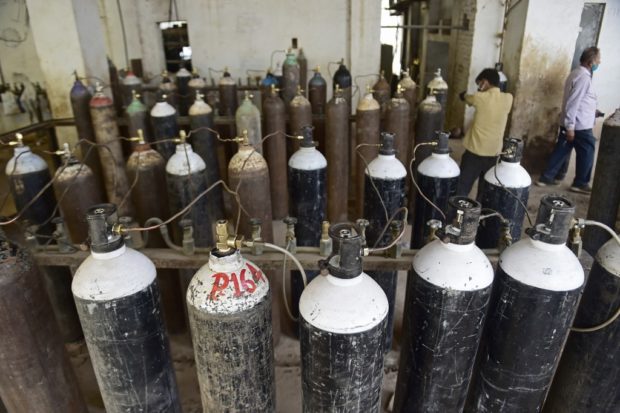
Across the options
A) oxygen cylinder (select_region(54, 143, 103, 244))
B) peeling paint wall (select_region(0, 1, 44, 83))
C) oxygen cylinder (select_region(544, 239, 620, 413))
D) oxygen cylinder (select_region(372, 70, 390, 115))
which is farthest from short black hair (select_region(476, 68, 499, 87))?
peeling paint wall (select_region(0, 1, 44, 83))

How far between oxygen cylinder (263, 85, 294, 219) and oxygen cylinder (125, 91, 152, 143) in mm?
967

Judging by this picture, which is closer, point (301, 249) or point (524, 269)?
point (524, 269)

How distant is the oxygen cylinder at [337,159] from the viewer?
3.46 metres

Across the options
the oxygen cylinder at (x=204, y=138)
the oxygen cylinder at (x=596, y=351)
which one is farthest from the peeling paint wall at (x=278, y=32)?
the oxygen cylinder at (x=596, y=351)

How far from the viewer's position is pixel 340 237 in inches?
48.8

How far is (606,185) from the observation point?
2.46 metres

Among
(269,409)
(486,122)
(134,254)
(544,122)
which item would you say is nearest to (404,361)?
(269,409)

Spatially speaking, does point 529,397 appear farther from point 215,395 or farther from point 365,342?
point 215,395

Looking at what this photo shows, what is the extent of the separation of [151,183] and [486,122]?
2.70 metres

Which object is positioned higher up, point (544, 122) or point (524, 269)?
point (524, 269)

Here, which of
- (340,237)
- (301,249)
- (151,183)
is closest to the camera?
(340,237)

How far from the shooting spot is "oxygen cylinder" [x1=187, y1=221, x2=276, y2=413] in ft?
4.29

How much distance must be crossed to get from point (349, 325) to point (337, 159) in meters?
2.38

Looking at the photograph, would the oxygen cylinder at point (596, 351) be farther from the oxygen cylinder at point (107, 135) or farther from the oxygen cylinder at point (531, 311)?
the oxygen cylinder at point (107, 135)
